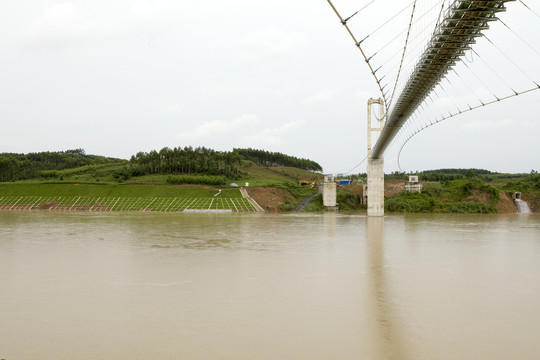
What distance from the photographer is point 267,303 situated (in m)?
10.4

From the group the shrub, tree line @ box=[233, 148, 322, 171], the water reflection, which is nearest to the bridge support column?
the shrub

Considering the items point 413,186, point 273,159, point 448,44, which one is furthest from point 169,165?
point 448,44

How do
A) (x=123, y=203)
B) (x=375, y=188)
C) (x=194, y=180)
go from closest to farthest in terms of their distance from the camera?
(x=375, y=188), (x=123, y=203), (x=194, y=180)

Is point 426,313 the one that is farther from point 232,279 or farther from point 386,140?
point 386,140

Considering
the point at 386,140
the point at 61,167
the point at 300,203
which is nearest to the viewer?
the point at 386,140

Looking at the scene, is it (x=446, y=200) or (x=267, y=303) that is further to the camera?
(x=446, y=200)

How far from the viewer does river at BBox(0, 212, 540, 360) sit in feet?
24.6

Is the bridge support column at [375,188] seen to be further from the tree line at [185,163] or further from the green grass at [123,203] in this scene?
the tree line at [185,163]

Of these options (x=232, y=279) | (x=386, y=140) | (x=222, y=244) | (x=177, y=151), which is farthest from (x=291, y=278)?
(x=177, y=151)

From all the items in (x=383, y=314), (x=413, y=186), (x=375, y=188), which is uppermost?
(x=413, y=186)

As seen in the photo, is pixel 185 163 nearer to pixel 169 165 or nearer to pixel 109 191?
pixel 169 165

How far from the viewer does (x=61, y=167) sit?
113m

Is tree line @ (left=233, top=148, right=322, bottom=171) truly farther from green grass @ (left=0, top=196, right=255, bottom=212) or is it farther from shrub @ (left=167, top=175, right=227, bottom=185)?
green grass @ (left=0, top=196, right=255, bottom=212)

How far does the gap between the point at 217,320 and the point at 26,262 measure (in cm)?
1104
